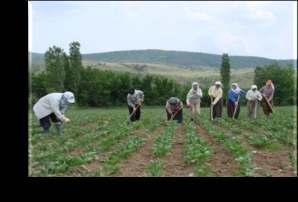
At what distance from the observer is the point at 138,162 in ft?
34.8

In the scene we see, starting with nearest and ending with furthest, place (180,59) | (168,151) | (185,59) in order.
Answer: (168,151), (185,59), (180,59)

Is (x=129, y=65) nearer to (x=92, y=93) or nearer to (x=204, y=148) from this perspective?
(x=92, y=93)

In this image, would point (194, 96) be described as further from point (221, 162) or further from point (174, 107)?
point (221, 162)

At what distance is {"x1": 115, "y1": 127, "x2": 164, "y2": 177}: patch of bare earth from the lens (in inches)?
370

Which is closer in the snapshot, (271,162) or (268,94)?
(271,162)

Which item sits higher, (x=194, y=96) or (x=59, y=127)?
(x=194, y=96)

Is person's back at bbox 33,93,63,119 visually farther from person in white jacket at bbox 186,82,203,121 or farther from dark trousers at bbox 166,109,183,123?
person in white jacket at bbox 186,82,203,121

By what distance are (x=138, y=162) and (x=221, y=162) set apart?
153cm

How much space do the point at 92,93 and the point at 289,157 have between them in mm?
18949

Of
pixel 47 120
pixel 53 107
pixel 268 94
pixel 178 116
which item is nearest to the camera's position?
pixel 53 107

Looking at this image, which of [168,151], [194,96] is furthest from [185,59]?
[168,151]

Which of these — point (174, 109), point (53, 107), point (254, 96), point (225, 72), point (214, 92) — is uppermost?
point (225, 72)
